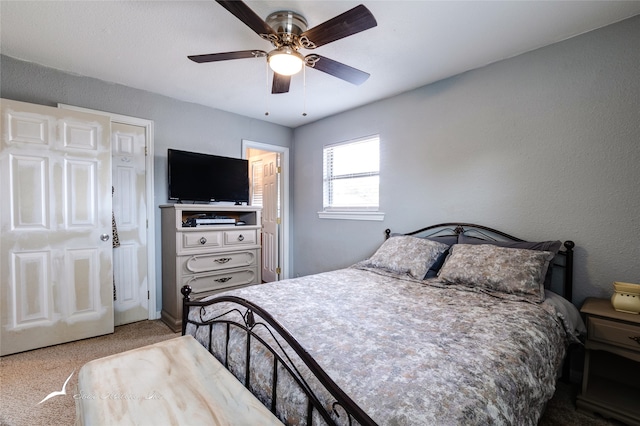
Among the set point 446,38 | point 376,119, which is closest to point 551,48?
point 446,38

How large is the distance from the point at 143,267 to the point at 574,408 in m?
3.88

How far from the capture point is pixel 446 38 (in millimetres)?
2119

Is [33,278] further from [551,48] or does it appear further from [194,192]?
[551,48]

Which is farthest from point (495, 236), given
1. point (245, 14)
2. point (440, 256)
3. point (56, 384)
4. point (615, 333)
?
point (56, 384)

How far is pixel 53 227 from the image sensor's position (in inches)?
97.2

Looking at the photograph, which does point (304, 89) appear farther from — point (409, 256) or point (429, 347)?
point (429, 347)

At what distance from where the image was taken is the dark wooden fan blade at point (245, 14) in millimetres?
1358

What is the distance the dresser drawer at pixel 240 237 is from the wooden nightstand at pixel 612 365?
305 centimetres

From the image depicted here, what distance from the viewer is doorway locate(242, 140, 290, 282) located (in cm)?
441

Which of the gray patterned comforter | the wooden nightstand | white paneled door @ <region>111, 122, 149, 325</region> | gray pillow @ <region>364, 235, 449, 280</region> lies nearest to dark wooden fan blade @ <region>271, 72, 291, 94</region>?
the gray patterned comforter

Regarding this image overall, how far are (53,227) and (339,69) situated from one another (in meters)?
2.77

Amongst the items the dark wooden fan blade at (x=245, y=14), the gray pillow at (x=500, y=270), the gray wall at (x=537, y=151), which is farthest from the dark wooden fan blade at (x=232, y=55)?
the gray pillow at (x=500, y=270)

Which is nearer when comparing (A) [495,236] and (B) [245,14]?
(B) [245,14]

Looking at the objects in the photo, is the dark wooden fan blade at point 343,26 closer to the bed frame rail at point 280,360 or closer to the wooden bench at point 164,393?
the bed frame rail at point 280,360
